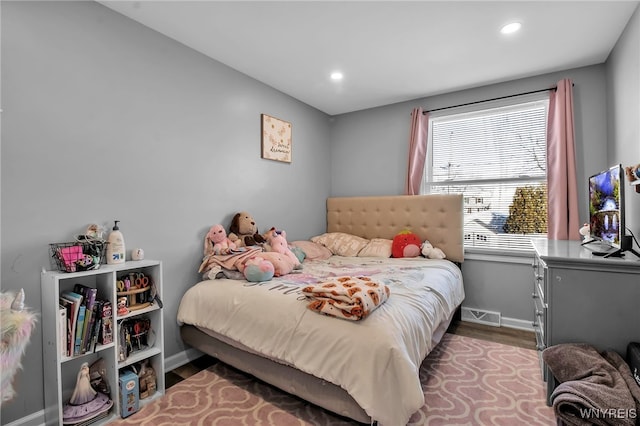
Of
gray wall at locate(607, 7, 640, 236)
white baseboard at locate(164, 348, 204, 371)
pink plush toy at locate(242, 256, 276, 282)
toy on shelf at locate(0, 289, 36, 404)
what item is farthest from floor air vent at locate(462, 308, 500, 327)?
toy on shelf at locate(0, 289, 36, 404)

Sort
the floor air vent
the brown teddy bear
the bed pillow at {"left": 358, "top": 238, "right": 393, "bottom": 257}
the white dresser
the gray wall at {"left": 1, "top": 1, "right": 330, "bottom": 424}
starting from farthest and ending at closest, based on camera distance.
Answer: the bed pillow at {"left": 358, "top": 238, "right": 393, "bottom": 257} → the floor air vent → the brown teddy bear → the gray wall at {"left": 1, "top": 1, "right": 330, "bottom": 424} → the white dresser

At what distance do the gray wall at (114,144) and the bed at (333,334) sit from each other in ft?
1.63

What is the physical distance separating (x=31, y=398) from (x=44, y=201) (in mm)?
1084

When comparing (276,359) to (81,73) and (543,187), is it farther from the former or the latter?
(543,187)

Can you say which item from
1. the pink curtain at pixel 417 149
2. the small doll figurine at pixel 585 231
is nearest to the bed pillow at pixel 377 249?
the pink curtain at pixel 417 149

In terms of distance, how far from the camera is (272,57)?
263cm

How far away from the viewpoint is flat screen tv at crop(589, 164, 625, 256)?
1625 millimetres

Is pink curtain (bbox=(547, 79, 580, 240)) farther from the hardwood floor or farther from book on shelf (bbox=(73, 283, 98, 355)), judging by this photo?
book on shelf (bbox=(73, 283, 98, 355))

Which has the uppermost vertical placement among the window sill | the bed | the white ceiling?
the white ceiling

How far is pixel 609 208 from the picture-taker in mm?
1808

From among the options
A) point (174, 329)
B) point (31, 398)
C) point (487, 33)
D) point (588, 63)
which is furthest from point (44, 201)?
point (588, 63)

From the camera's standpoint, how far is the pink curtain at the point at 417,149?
3566mm

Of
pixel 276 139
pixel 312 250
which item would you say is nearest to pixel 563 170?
pixel 312 250

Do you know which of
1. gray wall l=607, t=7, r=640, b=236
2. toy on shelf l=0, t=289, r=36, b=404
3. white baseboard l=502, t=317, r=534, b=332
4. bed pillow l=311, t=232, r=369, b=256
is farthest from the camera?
bed pillow l=311, t=232, r=369, b=256
